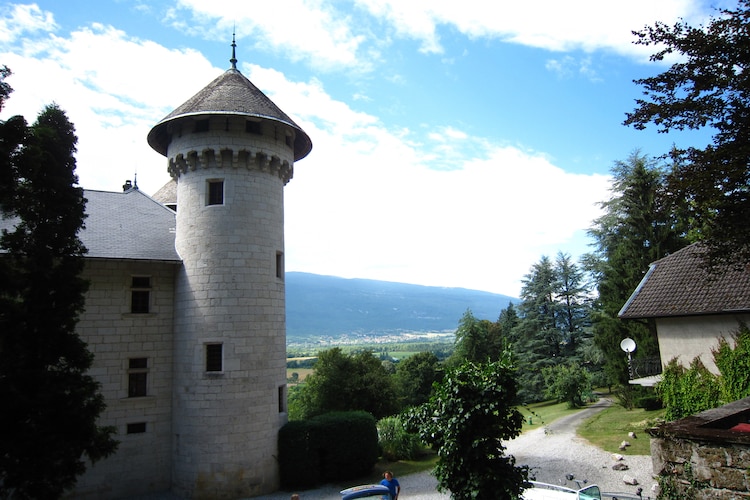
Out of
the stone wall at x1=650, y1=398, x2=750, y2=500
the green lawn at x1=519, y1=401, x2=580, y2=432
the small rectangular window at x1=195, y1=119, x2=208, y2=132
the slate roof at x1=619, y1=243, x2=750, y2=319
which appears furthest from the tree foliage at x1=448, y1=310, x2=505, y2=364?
the stone wall at x1=650, y1=398, x2=750, y2=500

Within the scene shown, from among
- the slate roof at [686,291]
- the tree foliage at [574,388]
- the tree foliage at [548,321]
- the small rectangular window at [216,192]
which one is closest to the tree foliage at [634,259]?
the tree foliage at [574,388]

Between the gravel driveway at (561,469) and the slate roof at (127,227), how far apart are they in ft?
32.7

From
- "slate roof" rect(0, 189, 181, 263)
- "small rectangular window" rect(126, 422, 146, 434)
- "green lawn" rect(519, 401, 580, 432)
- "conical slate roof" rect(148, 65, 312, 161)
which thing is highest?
"conical slate roof" rect(148, 65, 312, 161)

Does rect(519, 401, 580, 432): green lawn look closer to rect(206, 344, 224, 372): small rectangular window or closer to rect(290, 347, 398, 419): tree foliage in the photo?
rect(290, 347, 398, 419): tree foliage

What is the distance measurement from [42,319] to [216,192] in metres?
7.74

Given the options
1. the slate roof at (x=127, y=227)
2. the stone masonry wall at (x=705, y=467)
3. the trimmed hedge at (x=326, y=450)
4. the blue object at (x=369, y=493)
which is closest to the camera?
the stone masonry wall at (x=705, y=467)

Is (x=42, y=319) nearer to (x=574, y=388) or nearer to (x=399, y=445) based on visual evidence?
(x=399, y=445)

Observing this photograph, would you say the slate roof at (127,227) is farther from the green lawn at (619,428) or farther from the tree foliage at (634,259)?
the tree foliage at (634,259)

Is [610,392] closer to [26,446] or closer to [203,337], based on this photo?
[203,337]

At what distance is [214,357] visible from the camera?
17484mm

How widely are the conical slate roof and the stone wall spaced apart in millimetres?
15683

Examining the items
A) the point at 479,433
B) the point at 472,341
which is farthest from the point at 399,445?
the point at 472,341

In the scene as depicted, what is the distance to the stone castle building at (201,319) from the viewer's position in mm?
16906

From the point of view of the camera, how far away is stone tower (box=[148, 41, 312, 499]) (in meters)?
16.8
